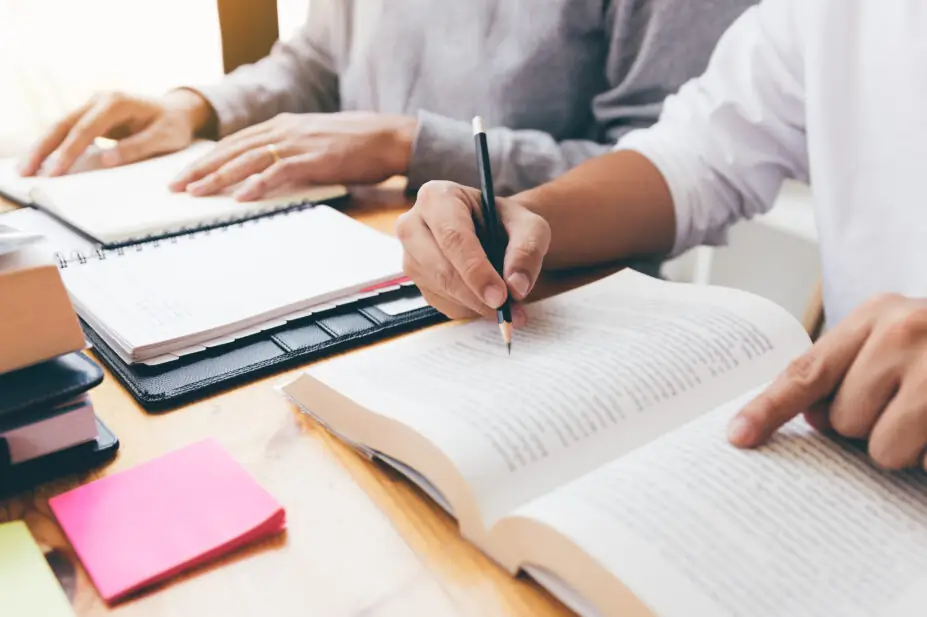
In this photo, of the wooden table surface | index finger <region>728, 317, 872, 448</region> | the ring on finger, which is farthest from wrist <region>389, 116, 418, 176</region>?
index finger <region>728, 317, 872, 448</region>

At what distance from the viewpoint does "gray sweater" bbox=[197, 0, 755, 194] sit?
3.07 feet

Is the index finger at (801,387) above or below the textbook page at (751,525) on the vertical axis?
above

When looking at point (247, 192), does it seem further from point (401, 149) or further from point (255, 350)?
point (255, 350)

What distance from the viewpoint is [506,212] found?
26.2 inches

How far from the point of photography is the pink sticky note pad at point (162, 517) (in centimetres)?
39

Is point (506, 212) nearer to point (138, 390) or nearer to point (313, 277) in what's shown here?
point (313, 277)

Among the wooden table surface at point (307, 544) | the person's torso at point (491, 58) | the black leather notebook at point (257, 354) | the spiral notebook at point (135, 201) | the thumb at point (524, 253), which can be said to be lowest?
the wooden table surface at point (307, 544)

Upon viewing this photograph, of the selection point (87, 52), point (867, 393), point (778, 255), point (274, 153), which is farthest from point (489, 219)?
point (778, 255)

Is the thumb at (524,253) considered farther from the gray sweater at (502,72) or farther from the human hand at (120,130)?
the human hand at (120,130)

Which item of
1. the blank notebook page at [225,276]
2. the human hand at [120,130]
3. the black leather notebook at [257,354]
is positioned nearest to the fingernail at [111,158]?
the human hand at [120,130]

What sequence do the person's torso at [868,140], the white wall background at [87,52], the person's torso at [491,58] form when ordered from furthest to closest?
1. the white wall background at [87,52]
2. the person's torso at [491,58]
3. the person's torso at [868,140]

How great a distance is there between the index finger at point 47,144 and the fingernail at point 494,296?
0.77 meters

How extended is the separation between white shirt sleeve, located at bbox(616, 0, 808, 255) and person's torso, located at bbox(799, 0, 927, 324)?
2.3 inches

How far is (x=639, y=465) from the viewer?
412mm
